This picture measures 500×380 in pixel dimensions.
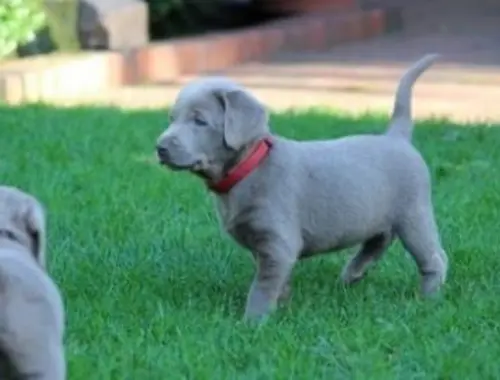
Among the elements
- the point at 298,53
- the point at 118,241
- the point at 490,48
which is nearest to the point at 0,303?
the point at 118,241

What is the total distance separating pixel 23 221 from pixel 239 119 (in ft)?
3.98

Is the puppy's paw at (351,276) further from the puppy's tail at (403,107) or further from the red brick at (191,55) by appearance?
the red brick at (191,55)

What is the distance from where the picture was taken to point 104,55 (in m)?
10.4

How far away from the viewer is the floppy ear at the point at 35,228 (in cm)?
358

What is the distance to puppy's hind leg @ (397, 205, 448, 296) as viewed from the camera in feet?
16.5

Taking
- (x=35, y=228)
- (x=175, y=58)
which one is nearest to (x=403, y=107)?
(x=35, y=228)

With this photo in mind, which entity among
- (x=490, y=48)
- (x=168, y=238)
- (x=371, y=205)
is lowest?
(x=490, y=48)

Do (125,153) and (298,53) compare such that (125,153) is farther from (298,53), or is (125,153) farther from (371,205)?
(298,53)

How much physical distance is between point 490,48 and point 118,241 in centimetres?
927

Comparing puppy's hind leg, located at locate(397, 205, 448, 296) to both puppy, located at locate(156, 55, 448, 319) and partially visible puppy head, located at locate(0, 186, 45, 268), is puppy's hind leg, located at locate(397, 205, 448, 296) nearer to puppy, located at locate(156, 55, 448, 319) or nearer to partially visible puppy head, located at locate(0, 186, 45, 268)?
puppy, located at locate(156, 55, 448, 319)

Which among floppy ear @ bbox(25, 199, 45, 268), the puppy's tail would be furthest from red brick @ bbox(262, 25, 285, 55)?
floppy ear @ bbox(25, 199, 45, 268)

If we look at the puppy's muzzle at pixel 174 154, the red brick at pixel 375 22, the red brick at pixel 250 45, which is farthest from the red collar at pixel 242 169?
the red brick at pixel 375 22

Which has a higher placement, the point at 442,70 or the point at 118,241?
the point at 118,241

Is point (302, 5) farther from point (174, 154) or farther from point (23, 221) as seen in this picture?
point (23, 221)
